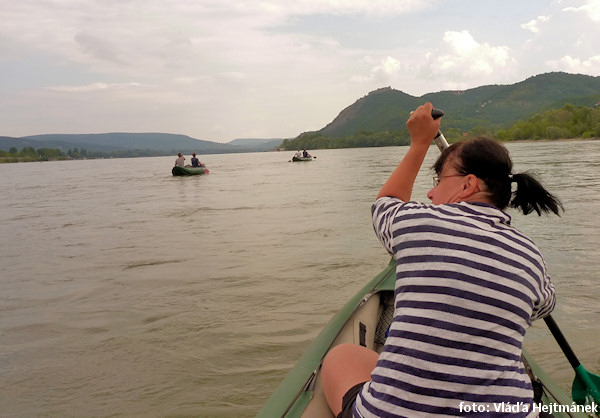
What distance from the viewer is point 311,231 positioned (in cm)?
1186

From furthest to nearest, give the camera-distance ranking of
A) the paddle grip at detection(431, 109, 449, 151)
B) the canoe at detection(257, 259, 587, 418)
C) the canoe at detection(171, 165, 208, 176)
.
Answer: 1. the canoe at detection(171, 165, 208, 176)
2. the canoe at detection(257, 259, 587, 418)
3. the paddle grip at detection(431, 109, 449, 151)

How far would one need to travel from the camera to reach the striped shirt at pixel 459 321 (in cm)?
153

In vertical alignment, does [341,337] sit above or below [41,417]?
above

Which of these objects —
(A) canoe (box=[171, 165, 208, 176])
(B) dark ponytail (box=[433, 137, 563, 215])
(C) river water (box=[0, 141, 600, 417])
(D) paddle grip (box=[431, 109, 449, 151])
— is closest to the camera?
(B) dark ponytail (box=[433, 137, 563, 215])

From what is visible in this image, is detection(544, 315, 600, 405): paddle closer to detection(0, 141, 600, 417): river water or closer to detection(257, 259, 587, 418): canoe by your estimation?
detection(257, 259, 587, 418): canoe

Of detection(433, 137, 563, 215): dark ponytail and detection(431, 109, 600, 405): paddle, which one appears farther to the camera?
detection(431, 109, 600, 405): paddle

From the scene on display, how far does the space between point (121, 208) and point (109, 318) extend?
42.2 ft

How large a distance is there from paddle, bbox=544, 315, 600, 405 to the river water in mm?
837

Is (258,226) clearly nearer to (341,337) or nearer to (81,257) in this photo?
(81,257)

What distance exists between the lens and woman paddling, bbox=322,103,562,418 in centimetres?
153

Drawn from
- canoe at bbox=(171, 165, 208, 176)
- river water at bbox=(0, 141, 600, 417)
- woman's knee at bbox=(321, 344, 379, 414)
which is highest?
canoe at bbox=(171, 165, 208, 176)

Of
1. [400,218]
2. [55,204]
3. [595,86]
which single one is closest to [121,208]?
[55,204]

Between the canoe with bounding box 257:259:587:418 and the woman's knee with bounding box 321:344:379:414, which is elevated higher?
the woman's knee with bounding box 321:344:379:414

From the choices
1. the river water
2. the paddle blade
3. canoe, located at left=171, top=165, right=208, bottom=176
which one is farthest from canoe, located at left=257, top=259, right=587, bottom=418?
canoe, located at left=171, top=165, right=208, bottom=176
